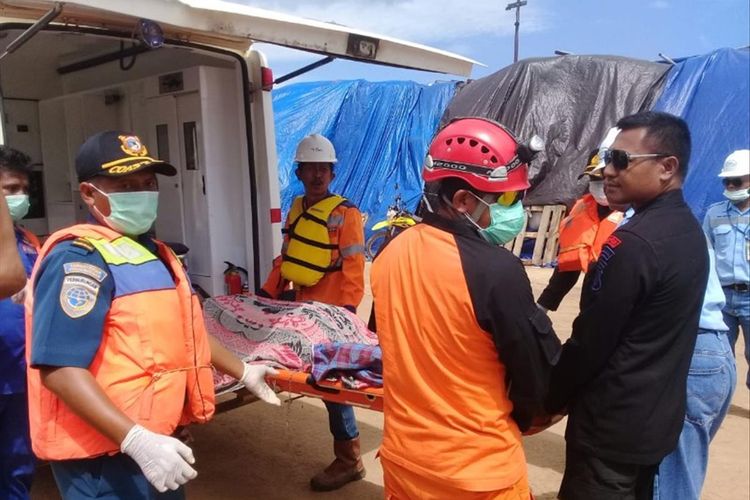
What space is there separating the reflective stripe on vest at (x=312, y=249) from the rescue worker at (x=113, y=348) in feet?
6.23

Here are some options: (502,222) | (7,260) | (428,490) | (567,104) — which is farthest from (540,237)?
(7,260)

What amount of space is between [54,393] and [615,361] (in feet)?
5.29

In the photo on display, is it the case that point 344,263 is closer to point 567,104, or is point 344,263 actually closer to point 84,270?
point 84,270

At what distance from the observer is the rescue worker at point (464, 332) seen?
1.76m

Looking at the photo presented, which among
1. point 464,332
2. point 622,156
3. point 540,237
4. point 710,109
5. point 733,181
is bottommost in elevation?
point 540,237

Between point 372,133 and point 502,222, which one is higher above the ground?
point 372,133

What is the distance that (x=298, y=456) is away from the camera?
4.30 m

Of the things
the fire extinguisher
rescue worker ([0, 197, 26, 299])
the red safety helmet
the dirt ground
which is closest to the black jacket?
the red safety helmet

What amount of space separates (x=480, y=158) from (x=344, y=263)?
2200 mm

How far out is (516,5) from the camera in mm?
23719

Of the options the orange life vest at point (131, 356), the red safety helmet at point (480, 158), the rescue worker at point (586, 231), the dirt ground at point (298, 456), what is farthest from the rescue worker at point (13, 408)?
the rescue worker at point (586, 231)

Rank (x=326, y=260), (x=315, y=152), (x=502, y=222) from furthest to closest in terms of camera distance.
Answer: (x=315, y=152)
(x=326, y=260)
(x=502, y=222)

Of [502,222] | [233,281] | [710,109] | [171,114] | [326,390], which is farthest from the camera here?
[710,109]

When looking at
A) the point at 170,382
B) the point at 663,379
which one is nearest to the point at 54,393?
the point at 170,382
